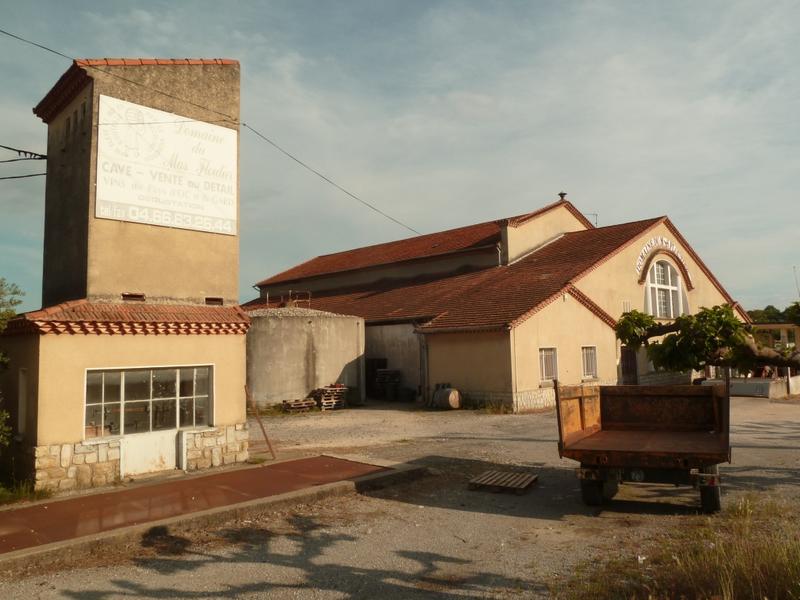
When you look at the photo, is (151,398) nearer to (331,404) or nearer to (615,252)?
(331,404)

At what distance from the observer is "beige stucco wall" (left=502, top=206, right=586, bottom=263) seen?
28.8 metres

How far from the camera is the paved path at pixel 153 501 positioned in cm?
715

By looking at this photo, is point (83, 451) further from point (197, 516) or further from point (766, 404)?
point (766, 404)

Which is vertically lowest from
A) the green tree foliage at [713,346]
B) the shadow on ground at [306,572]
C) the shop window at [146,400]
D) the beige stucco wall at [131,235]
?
the shadow on ground at [306,572]

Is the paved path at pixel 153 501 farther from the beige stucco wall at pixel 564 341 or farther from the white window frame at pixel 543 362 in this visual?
the white window frame at pixel 543 362

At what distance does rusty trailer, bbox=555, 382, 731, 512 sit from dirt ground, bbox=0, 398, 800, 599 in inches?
19.2

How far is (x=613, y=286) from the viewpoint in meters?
25.5

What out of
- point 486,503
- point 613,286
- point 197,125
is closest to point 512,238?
point 613,286

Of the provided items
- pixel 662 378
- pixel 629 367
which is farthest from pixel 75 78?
pixel 662 378

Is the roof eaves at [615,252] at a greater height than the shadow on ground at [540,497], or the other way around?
the roof eaves at [615,252]

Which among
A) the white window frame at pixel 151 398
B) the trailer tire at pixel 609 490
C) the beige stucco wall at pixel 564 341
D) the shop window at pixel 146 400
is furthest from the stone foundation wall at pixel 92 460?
the beige stucco wall at pixel 564 341

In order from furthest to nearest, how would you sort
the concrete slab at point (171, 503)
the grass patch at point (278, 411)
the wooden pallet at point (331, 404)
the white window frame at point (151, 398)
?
the wooden pallet at point (331, 404) < the grass patch at point (278, 411) < the white window frame at point (151, 398) < the concrete slab at point (171, 503)

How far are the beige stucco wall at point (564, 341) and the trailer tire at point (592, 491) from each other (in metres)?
11.7

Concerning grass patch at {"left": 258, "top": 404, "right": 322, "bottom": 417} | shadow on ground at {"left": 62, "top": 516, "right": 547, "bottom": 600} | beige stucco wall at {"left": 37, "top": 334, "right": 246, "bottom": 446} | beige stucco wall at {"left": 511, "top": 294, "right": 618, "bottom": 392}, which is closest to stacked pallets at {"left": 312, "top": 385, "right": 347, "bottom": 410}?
grass patch at {"left": 258, "top": 404, "right": 322, "bottom": 417}
